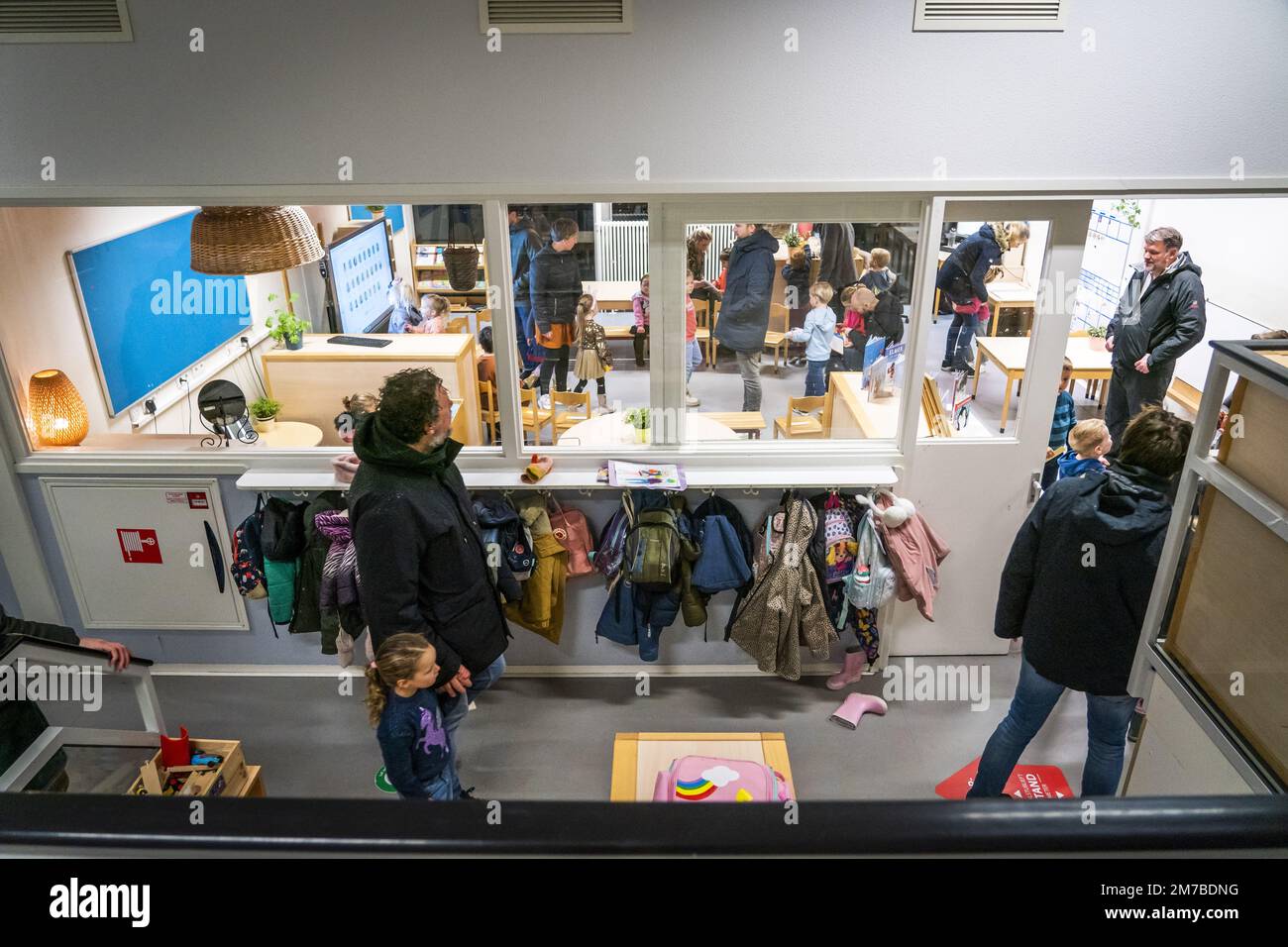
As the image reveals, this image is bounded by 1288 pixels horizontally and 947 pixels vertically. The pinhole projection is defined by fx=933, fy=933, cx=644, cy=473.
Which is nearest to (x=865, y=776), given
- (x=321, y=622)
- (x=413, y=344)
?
(x=321, y=622)

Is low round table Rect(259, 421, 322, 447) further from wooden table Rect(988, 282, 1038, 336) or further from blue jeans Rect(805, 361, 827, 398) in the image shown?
wooden table Rect(988, 282, 1038, 336)

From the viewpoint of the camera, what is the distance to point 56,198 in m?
3.92

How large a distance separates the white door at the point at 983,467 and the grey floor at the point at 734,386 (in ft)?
0.12

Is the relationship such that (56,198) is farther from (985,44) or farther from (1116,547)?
(1116,547)

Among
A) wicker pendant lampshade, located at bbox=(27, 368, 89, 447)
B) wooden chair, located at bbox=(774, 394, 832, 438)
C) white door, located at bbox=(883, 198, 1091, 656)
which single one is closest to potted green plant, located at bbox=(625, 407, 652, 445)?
wooden chair, located at bbox=(774, 394, 832, 438)

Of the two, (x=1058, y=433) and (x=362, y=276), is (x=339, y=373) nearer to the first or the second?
(x=362, y=276)

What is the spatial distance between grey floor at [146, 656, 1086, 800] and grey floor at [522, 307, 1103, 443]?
132 centimetres

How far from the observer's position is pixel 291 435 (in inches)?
185

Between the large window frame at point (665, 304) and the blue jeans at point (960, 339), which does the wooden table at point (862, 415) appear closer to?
the large window frame at point (665, 304)

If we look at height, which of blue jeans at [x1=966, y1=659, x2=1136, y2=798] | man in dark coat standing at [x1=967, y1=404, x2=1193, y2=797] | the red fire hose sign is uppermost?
man in dark coat standing at [x1=967, y1=404, x2=1193, y2=797]

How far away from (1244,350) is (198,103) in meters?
3.76

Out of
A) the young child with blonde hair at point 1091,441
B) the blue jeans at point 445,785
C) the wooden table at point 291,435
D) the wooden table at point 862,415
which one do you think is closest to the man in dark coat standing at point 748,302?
the wooden table at point 862,415

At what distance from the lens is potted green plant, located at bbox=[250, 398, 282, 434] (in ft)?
15.5

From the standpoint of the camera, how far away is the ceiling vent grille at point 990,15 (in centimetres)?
358
